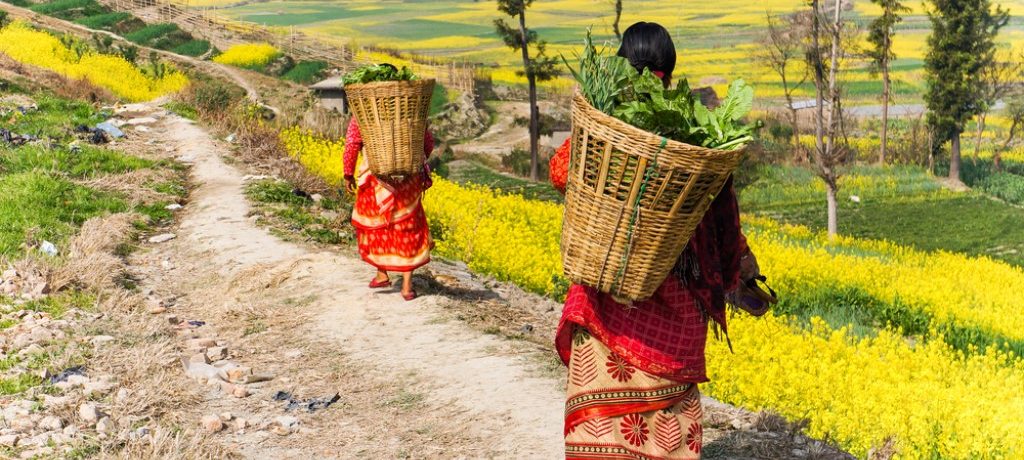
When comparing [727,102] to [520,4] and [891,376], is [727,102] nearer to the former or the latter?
[891,376]

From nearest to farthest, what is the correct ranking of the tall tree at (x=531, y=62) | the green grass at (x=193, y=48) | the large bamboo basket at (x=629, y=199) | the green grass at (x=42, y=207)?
the large bamboo basket at (x=629, y=199) → the green grass at (x=42, y=207) → the tall tree at (x=531, y=62) → the green grass at (x=193, y=48)

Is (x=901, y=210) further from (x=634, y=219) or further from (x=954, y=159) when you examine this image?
(x=634, y=219)

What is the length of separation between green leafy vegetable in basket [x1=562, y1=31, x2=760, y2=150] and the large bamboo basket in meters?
0.08

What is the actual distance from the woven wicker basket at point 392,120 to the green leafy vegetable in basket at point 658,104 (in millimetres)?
4266

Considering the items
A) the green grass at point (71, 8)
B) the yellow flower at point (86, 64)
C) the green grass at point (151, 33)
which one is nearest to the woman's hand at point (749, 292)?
the yellow flower at point (86, 64)

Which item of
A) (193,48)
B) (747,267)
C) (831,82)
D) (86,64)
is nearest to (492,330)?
(747,267)

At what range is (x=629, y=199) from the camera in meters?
3.09

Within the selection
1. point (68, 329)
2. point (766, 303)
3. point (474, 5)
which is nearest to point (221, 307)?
point (68, 329)

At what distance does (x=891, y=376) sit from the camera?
7.10 meters

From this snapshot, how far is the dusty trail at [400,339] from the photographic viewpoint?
5.61m

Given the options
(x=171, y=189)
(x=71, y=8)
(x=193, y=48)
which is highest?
(x=71, y=8)

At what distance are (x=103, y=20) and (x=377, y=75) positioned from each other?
115 feet

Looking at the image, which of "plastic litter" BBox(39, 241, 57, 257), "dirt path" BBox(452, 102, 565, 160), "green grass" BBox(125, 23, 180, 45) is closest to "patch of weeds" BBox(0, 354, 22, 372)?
"plastic litter" BBox(39, 241, 57, 257)

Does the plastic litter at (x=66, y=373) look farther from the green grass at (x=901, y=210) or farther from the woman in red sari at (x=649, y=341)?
the green grass at (x=901, y=210)
